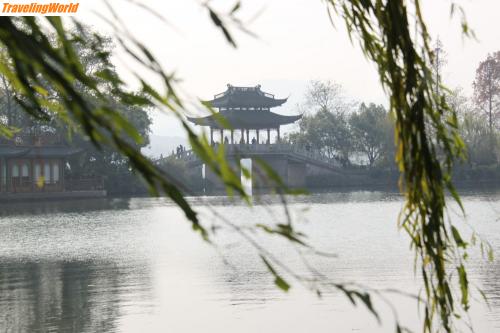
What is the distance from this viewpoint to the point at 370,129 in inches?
2224

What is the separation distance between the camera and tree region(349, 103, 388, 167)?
185 feet

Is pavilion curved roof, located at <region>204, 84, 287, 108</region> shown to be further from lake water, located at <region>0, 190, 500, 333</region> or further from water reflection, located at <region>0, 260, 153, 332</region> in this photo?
water reflection, located at <region>0, 260, 153, 332</region>

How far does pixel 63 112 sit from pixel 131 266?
16044 mm

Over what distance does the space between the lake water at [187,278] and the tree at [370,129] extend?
2584cm

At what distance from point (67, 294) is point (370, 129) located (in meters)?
44.0

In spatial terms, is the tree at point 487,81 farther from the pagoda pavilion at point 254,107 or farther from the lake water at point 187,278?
the lake water at point 187,278

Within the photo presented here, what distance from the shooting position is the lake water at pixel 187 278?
11.7 meters

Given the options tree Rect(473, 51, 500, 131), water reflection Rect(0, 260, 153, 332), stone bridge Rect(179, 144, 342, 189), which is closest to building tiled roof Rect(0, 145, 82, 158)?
stone bridge Rect(179, 144, 342, 189)

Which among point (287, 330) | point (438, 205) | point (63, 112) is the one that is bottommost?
point (287, 330)

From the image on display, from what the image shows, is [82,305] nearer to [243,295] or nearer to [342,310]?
[243,295]

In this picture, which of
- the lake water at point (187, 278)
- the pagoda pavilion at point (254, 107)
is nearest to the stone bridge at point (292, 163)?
the pagoda pavilion at point (254, 107)

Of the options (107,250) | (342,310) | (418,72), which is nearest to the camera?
(418,72)

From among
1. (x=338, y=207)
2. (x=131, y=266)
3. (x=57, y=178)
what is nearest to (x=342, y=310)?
(x=131, y=266)

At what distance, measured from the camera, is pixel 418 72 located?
2.32 m
